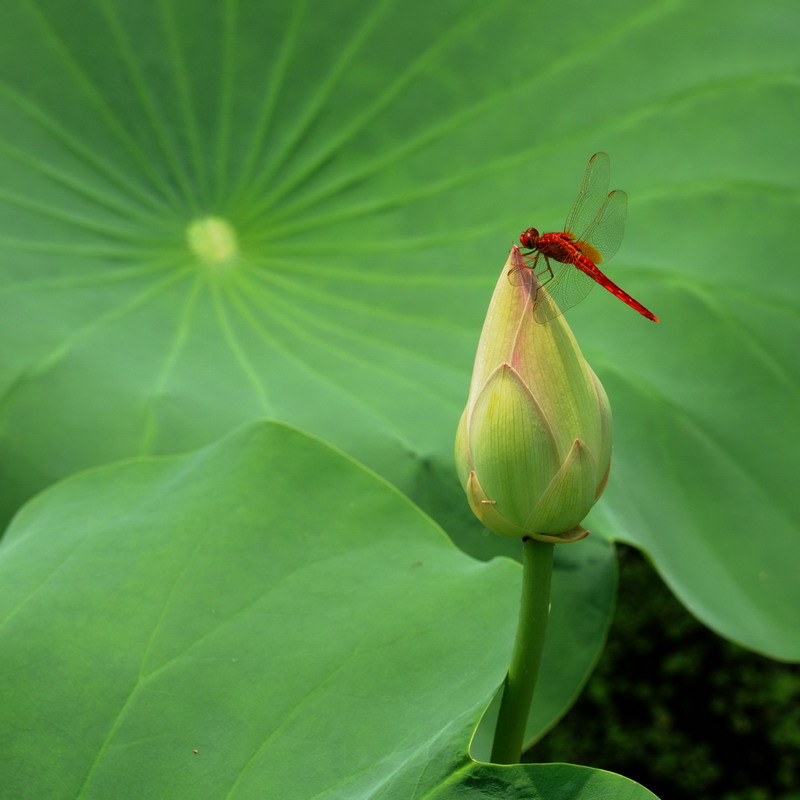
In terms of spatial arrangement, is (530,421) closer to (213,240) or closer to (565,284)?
(565,284)

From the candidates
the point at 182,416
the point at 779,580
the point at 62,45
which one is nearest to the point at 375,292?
the point at 182,416

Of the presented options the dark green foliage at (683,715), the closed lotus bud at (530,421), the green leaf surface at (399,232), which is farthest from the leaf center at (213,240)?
the dark green foliage at (683,715)

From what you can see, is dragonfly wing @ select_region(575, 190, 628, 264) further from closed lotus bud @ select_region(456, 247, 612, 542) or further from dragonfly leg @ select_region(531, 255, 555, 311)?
closed lotus bud @ select_region(456, 247, 612, 542)

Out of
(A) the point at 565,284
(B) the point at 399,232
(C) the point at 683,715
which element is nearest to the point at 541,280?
(A) the point at 565,284

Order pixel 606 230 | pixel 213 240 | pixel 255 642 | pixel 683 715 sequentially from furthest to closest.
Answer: pixel 683 715 < pixel 213 240 < pixel 606 230 < pixel 255 642

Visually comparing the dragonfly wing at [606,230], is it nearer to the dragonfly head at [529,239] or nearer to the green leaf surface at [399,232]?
the dragonfly head at [529,239]

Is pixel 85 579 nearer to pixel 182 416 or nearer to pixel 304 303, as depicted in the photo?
pixel 182 416

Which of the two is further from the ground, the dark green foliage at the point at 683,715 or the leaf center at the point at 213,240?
the leaf center at the point at 213,240

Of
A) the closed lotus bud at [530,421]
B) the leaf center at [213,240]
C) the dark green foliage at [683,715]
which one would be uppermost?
the leaf center at [213,240]
